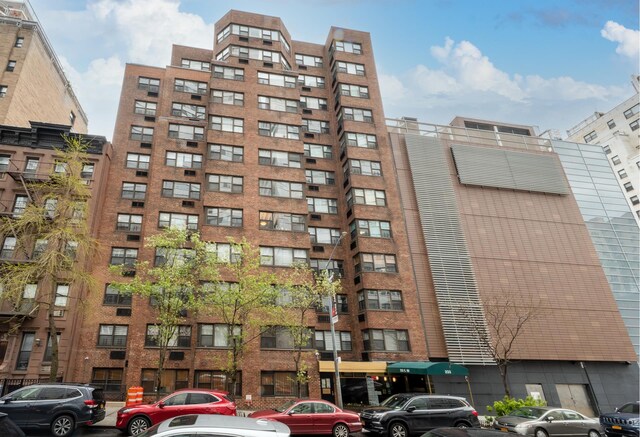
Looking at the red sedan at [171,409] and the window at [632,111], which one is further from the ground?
the window at [632,111]

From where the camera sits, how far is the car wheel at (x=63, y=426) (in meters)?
13.5

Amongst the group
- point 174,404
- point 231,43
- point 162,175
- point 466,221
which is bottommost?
point 174,404

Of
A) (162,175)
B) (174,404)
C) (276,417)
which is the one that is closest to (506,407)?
(276,417)

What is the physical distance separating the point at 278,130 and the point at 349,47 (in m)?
16.0

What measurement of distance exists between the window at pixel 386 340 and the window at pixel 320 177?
15372mm

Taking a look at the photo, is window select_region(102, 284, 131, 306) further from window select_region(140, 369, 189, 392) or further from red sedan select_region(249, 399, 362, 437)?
red sedan select_region(249, 399, 362, 437)

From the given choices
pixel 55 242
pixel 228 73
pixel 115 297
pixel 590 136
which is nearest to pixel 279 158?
pixel 228 73

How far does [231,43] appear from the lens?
133 ft

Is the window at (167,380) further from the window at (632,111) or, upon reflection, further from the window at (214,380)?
the window at (632,111)

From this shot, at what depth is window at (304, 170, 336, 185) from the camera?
125 feet

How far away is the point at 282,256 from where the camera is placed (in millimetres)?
31188

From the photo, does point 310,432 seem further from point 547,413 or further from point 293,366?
point 293,366

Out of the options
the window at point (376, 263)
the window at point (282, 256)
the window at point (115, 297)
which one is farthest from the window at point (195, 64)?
the window at point (376, 263)

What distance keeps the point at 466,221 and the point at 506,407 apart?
19.8 metres
